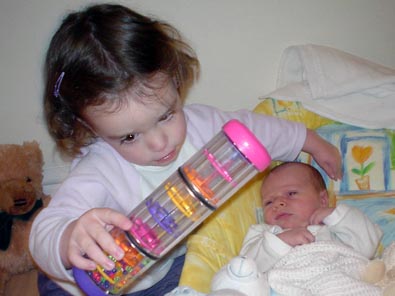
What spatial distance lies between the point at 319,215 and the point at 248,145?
0.49 m

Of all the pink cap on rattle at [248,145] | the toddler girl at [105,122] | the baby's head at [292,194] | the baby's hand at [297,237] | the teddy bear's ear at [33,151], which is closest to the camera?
the pink cap on rattle at [248,145]

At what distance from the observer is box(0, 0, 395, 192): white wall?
1.40 meters

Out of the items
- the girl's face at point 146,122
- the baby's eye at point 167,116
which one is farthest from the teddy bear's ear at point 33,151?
the baby's eye at point 167,116

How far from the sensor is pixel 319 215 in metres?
1.21

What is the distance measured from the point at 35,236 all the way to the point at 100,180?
0.61ft

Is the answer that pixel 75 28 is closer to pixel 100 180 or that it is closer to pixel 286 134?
pixel 100 180

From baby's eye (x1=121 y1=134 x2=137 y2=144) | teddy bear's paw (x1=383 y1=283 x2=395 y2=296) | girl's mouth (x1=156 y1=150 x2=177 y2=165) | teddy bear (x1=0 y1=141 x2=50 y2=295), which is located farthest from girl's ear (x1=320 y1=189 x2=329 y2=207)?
teddy bear (x1=0 y1=141 x2=50 y2=295)

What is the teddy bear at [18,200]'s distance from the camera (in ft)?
4.81

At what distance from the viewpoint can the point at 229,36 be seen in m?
1.51

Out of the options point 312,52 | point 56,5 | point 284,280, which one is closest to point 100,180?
point 284,280

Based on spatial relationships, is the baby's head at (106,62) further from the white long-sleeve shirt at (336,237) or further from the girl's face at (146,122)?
the white long-sleeve shirt at (336,237)

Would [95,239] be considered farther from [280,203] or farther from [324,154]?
[324,154]

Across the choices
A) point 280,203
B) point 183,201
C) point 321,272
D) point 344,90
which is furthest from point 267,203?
point 183,201

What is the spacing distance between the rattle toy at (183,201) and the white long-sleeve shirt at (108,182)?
0.41 feet
